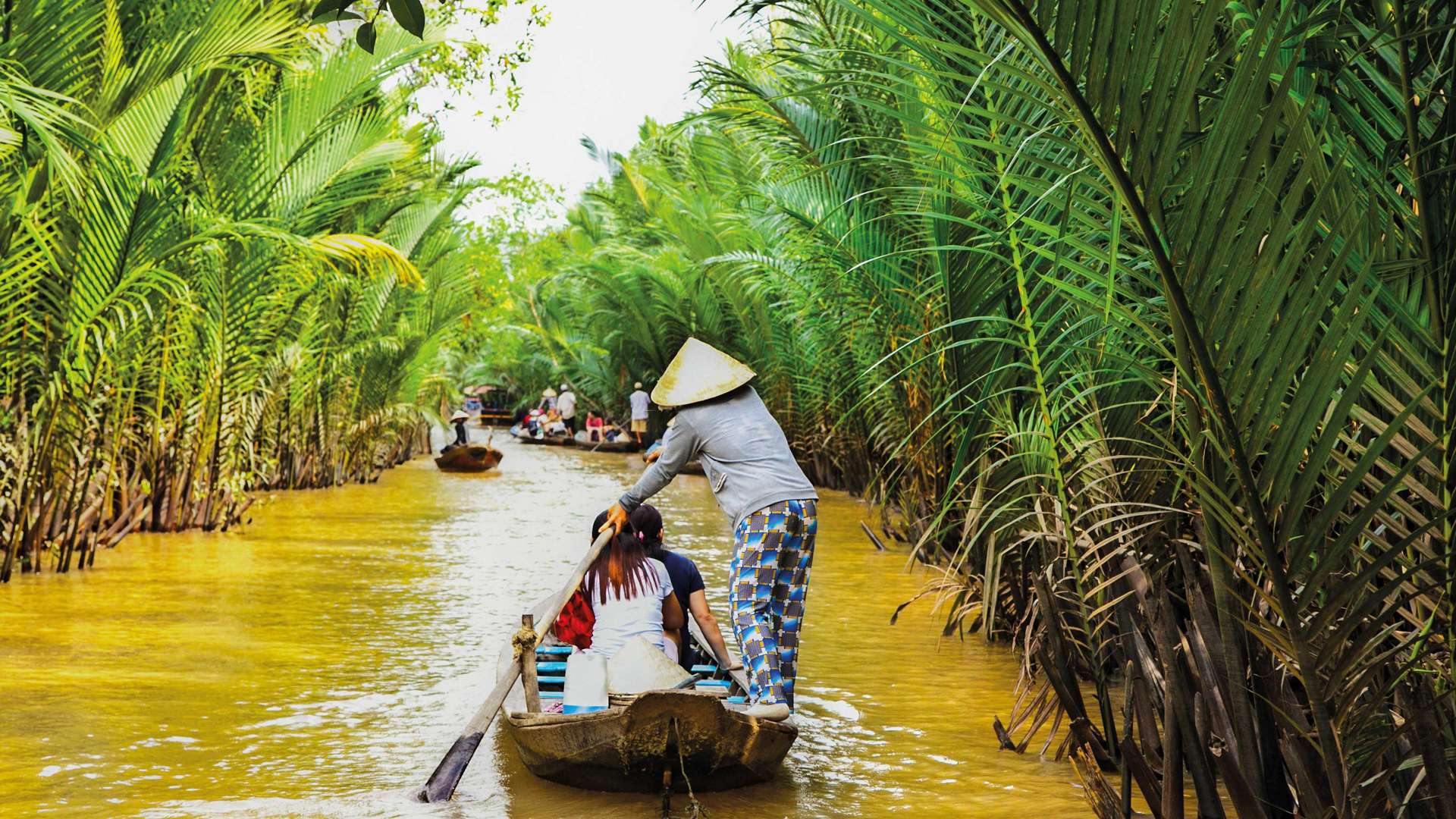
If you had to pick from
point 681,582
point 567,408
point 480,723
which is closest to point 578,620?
point 681,582

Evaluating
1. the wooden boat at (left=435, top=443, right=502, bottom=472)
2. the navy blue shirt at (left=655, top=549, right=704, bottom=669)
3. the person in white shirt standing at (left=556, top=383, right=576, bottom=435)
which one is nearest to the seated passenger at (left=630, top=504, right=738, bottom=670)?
the navy blue shirt at (left=655, top=549, right=704, bottom=669)

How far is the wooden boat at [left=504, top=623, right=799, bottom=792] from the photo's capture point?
4.55 m

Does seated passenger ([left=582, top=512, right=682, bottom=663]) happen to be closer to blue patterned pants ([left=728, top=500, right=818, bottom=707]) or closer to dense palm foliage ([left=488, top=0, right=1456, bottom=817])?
blue patterned pants ([left=728, top=500, right=818, bottom=707])

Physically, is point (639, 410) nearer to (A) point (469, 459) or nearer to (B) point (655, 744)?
(A) point (469, 459)

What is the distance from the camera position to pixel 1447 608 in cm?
275

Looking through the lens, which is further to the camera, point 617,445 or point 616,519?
point 617,445

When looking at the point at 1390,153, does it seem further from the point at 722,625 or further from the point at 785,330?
the point at 785,330

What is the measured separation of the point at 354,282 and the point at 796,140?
8.90 meters

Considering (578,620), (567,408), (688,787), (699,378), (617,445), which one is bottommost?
(688,787)

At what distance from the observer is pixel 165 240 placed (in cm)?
973

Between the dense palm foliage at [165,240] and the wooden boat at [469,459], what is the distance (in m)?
6.67

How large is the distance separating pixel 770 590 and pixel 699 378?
0.92 m

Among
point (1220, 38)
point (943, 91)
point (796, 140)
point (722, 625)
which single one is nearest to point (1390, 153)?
point (1220, 38)

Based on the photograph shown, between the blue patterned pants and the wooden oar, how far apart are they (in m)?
0.65
